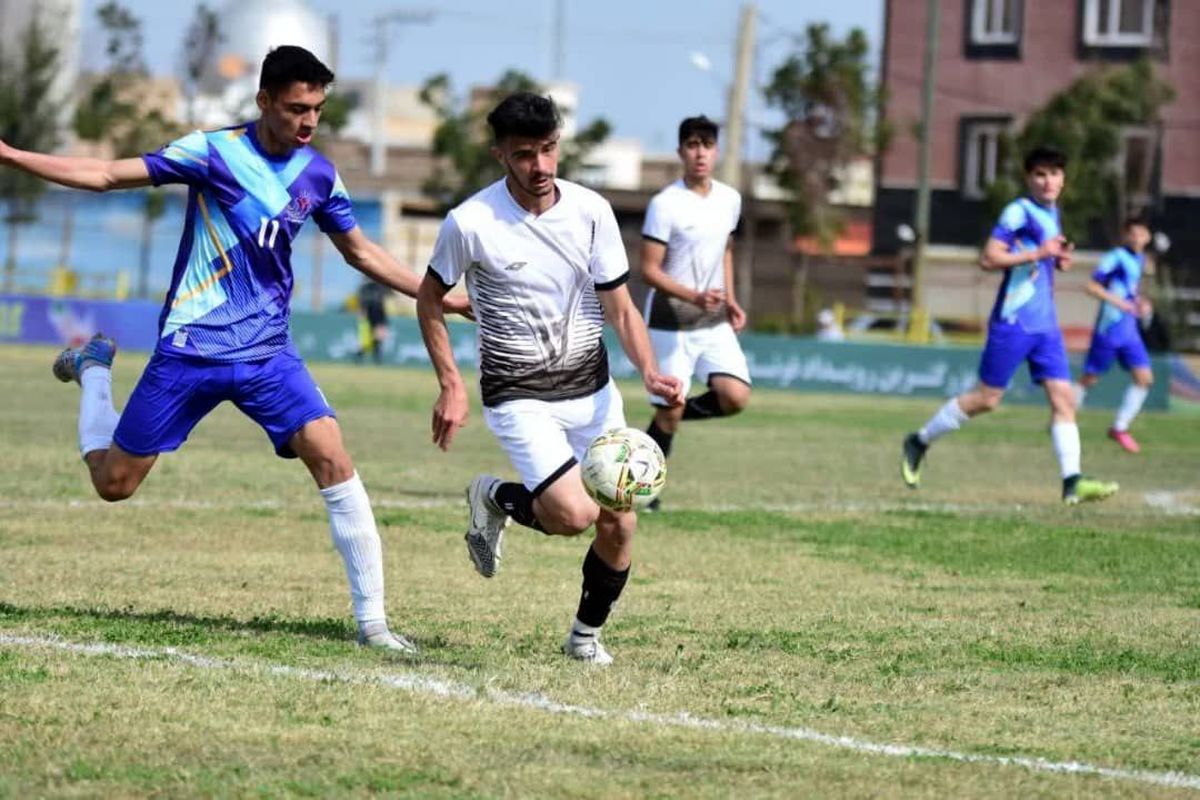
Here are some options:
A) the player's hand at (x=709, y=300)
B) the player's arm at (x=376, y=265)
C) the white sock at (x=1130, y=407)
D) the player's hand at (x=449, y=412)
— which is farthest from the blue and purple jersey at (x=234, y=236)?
the white sock at (x=1130, y=407)

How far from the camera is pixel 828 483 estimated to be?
650 inches

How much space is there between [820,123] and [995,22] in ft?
18.8

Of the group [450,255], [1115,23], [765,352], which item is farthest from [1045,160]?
[1115,23]

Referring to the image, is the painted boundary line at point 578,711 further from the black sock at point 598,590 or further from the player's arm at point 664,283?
the player's arm at point 664,283

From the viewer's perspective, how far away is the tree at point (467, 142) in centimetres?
5991

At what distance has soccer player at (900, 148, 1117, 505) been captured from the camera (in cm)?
1411

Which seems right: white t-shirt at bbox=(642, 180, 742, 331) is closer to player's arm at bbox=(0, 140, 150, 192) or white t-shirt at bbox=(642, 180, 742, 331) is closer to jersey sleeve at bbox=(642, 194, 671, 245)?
jersey sleeve at bbox=(642, 194, 671, 245)

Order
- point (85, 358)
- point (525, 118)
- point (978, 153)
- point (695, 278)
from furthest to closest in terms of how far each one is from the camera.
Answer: point (978, 153) < point (695, 278) < point (85, 358) < point (525, 118)

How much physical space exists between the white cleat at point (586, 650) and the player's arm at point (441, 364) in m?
0.81

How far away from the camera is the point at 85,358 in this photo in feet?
29.9

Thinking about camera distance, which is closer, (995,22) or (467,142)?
(995,22)

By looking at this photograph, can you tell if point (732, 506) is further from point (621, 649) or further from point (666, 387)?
point (666, 387)

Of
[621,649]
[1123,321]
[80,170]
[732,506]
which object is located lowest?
[732,506]

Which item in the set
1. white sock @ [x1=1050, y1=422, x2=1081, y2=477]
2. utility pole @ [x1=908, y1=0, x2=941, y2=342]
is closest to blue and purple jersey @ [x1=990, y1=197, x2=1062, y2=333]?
white sock @ [x1=1050, y1=422, x2=1081, y2=477]
